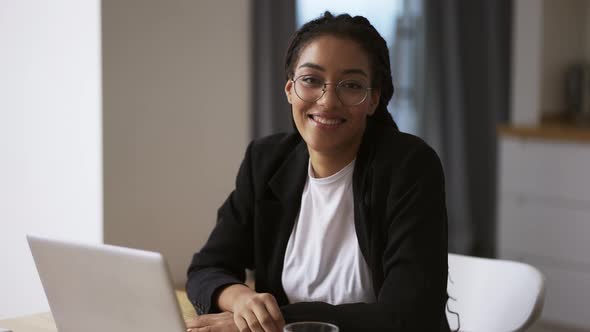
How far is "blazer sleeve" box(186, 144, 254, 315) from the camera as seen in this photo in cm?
180

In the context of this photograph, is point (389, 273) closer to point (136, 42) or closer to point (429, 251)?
point (429, 251)

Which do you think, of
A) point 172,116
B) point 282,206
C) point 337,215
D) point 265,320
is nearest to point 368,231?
point 337,215

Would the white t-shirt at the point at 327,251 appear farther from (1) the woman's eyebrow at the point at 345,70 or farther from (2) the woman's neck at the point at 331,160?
(1) the woman's eyebrow at the point at 345,70

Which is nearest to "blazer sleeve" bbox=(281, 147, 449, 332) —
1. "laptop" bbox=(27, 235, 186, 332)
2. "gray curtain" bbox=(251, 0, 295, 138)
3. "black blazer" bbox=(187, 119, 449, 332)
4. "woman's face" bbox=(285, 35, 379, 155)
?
"black blazer" bbox=(187, 119, 449, 332)

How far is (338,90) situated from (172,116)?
1863mm

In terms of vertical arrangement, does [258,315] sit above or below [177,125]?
below

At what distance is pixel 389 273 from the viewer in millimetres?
1555

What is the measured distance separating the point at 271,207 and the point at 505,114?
3755 mm

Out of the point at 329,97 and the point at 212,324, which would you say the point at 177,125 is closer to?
the point at 329,97

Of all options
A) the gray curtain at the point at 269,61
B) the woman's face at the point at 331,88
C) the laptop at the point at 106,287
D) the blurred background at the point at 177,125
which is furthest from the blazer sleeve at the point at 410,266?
the gray curtain at the point at 269,61

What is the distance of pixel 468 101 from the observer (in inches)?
208

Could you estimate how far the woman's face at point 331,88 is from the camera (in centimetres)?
167

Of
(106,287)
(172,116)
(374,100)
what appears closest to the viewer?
(106,287)

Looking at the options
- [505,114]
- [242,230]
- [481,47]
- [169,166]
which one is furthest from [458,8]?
[242,230]
